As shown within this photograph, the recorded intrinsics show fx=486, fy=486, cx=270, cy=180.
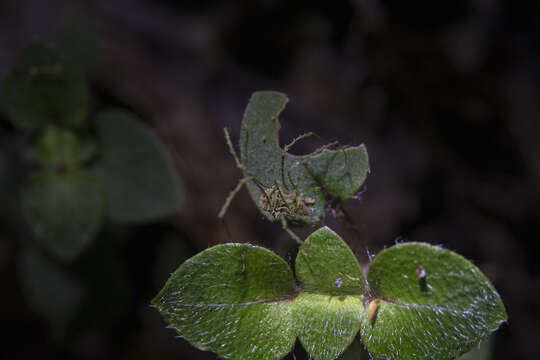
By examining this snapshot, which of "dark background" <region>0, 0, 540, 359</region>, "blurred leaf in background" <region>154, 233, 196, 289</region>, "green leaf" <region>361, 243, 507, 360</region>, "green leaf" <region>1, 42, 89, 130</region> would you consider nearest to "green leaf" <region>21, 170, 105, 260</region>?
"green leaf" <region>1, 42, 89, 130</region>

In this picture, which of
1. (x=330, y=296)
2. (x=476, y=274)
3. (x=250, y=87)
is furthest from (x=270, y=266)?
(x=250, y=87)

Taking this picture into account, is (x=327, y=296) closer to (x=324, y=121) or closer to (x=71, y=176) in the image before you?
(x=71, y=176)

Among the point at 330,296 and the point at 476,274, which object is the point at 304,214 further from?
the point at 476,274

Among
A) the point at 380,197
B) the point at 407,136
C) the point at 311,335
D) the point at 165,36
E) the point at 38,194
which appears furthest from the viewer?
the point at 165,36

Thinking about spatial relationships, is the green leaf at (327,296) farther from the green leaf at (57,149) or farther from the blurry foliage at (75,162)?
the green leaf at (57,149)

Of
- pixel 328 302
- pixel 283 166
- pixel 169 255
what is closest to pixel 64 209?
pixel 169 255

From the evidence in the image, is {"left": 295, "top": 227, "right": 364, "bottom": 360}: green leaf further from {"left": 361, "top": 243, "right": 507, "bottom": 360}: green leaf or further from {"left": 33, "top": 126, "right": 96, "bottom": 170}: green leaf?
{"left": 33, "top": 126, "right": 96, "bottom": 170}: green leaf
